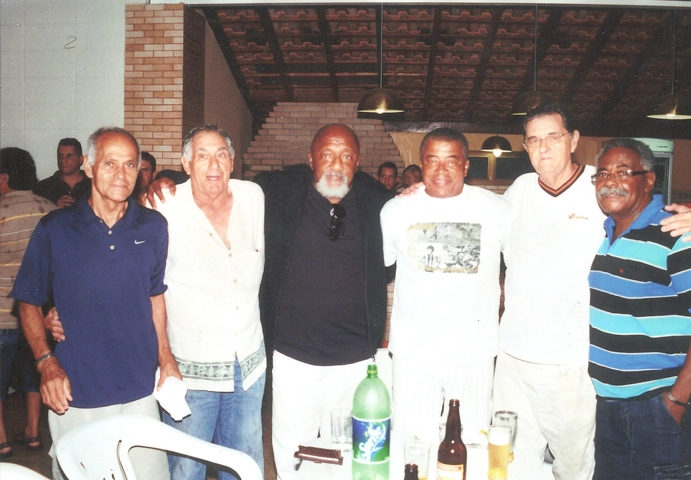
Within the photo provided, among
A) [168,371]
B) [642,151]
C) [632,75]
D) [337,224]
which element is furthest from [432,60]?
[168,371]

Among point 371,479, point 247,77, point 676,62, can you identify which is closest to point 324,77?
point 247,77

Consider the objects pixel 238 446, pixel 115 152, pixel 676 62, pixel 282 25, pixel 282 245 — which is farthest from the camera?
pixel 676 62

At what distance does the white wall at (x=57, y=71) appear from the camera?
6527mm

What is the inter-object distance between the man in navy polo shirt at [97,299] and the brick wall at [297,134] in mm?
8267

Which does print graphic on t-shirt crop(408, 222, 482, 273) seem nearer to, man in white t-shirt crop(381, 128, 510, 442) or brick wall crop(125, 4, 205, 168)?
man in white t-shirt crop(381, 128, 510, 442)

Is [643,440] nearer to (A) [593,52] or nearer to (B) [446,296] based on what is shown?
(B) [446,296]

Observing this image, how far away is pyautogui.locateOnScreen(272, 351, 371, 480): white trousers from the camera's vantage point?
8.59 ft

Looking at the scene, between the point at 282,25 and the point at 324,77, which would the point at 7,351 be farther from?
the point at 324,77

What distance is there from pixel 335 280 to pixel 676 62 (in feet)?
31.3

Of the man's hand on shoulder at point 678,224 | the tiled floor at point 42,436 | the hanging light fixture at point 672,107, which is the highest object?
the hanging light fixture at point 672,107

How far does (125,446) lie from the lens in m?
1.86

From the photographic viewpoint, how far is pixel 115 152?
220 centimetres

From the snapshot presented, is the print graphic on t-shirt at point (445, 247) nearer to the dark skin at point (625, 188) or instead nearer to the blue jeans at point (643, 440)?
the dark skin at point (625, 188)

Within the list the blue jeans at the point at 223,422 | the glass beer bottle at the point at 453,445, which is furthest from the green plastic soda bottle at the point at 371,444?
the blue jeans at the point at 223,422
